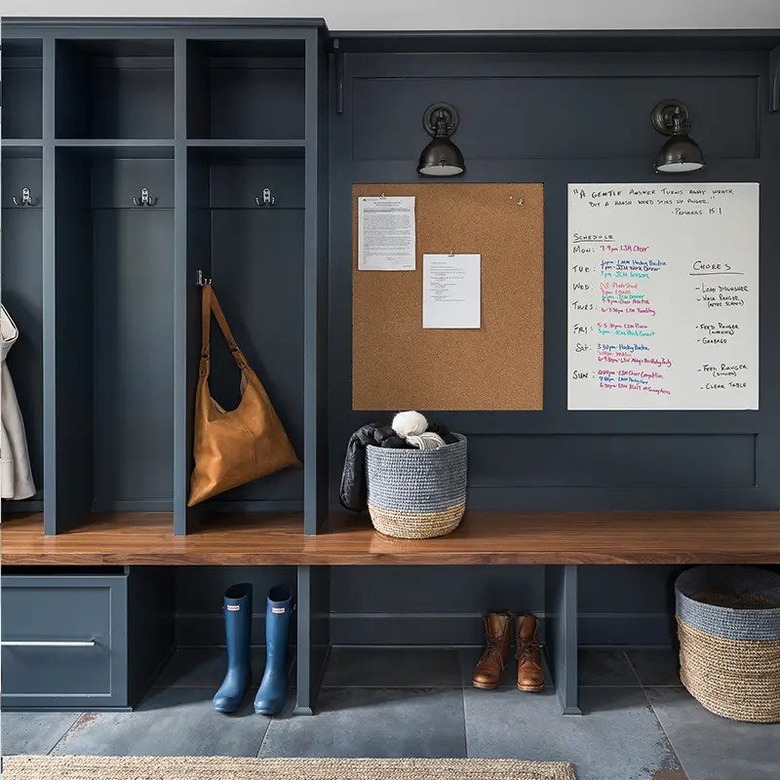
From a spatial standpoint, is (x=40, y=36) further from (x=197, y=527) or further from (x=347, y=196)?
(x=197, y=527)

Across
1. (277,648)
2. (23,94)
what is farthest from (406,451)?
(23,94)

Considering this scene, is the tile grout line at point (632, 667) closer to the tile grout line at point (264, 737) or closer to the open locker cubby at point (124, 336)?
the tile grout line at point (264, 737)

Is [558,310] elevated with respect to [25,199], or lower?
lower

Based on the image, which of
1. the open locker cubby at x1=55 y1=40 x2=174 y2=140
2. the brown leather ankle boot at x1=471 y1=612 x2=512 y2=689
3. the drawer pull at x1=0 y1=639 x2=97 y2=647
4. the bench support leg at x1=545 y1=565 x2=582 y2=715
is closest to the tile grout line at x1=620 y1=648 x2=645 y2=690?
the bench support leg at x1=545 y1=565 x2=582 y2=715

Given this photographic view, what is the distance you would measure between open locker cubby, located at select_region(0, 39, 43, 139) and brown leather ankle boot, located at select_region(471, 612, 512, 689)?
2469 millimetres

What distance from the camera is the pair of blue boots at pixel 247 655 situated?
248cm

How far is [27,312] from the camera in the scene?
291cm

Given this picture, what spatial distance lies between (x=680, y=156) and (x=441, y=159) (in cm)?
82

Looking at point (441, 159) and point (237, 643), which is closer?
point (237, 643)

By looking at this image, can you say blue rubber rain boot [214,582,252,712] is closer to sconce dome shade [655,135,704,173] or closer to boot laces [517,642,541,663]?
boot laces [517,642,541,663]

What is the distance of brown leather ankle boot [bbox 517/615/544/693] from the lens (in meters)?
2.61

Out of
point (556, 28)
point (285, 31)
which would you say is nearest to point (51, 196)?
point (285, 31)

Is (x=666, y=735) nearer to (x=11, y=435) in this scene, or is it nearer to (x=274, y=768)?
(x=274, y=768)

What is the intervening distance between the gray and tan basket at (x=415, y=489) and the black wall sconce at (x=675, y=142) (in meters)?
1.24
